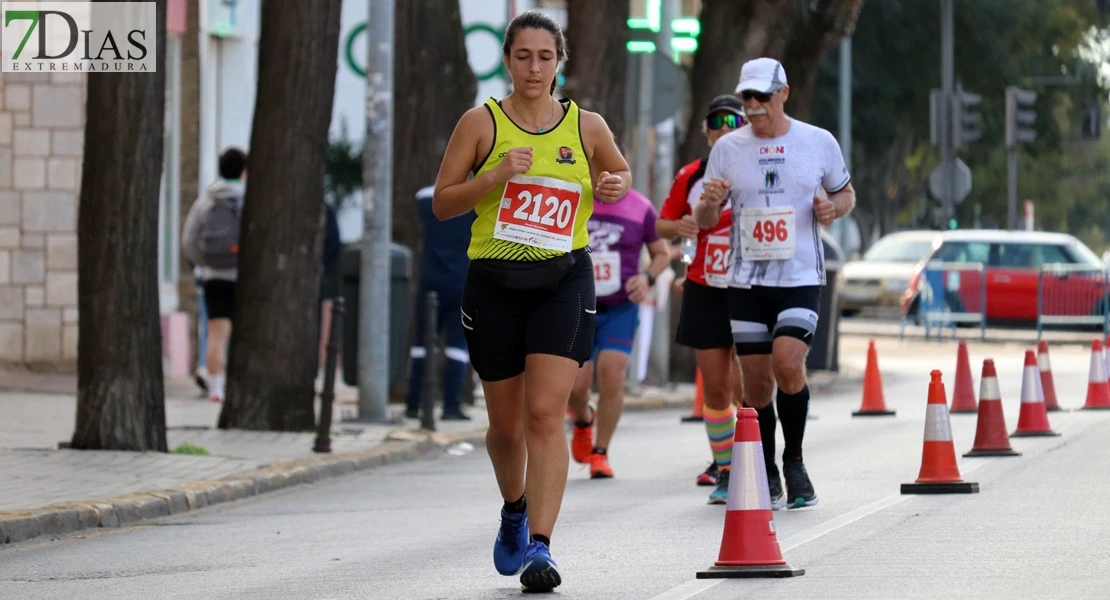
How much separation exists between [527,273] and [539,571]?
3.38 feet

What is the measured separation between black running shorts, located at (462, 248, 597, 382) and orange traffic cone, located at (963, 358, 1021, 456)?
5387mm

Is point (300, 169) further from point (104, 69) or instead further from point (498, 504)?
point (498, 504)

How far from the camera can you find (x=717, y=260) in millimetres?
11578

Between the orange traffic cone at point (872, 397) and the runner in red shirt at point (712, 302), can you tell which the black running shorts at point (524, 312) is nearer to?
the runner in red shirt at point (712, 302)

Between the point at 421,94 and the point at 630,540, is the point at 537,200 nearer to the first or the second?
the point at 630,540

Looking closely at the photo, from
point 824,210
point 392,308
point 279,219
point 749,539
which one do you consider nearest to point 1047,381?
point 392,308

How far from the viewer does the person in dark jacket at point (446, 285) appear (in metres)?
17.0

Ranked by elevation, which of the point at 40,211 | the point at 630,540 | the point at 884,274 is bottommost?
the point at 630,540

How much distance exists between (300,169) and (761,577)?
819 centimetres

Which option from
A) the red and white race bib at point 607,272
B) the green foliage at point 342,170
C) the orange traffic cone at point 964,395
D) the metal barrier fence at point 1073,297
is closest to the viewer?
the red and white race bib at point 607,272

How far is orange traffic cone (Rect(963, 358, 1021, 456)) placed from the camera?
13281 mm

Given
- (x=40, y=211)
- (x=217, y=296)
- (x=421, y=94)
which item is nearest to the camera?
(x=217, y=296)

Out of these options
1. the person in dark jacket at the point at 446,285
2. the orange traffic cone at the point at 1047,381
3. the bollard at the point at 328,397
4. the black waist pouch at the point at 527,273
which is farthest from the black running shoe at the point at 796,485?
the orange traffic cone at the point at 1047,381

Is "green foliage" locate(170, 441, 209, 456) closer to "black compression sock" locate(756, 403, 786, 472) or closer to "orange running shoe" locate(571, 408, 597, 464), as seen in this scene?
"orange running shoe" locate(571, 408, 597, 464)
